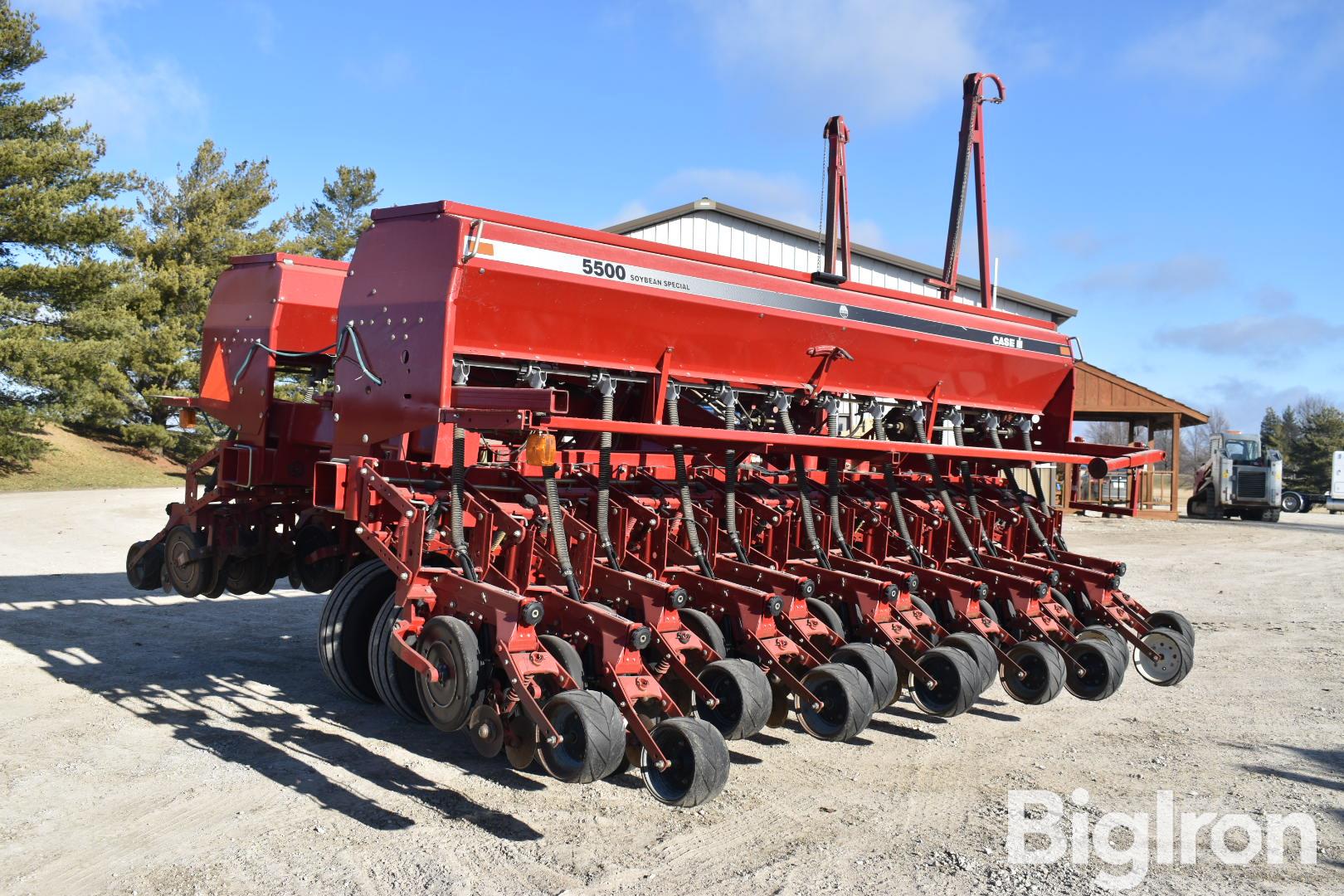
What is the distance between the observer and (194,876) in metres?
4.07

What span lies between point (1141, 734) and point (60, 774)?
19.2 ft

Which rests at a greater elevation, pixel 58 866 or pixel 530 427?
pixel 530 427

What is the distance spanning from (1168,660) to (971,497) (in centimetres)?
183

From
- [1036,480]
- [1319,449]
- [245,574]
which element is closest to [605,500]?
[245,574]

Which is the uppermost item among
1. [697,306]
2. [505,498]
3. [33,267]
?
[33,267]

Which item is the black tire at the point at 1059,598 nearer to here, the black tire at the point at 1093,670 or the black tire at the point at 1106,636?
the black tire at the point at 1106,636

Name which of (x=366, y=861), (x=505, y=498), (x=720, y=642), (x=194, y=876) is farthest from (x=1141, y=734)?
(x=194, y=876)

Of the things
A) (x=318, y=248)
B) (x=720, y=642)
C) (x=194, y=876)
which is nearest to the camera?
(x=194, y=876)

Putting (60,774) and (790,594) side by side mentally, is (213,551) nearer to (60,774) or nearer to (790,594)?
(60,774)

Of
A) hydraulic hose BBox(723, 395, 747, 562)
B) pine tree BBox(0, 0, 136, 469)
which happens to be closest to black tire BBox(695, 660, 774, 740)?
hydraulic hose BBox(723, 395, 747, 562)

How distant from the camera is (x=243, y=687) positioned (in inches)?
279

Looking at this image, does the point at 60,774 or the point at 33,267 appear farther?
the point at 33,267

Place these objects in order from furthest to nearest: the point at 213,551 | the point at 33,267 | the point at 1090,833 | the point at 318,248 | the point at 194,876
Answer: the point at 318,248, the point at 33,267, the point at 213,551, the point at 1090,833, the point at 194,876

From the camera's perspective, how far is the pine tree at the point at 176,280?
26.5 meters
